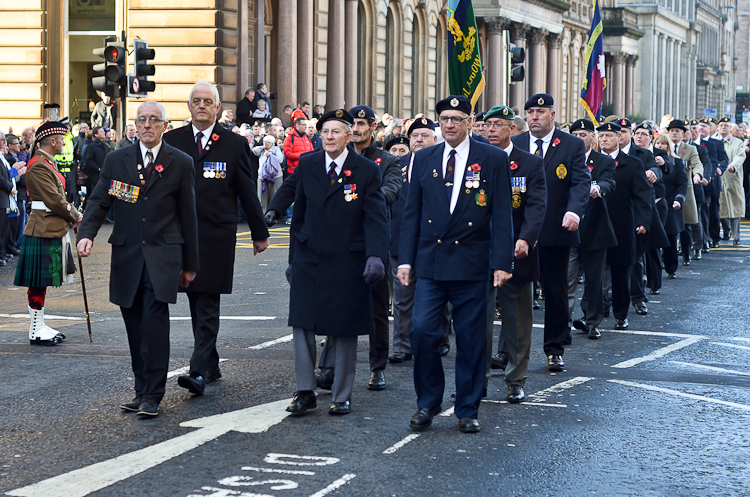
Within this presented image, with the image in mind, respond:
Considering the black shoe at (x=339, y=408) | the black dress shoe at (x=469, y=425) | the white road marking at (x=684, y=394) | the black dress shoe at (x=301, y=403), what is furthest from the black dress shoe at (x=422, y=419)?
the white road marking at (x=684, y=394)

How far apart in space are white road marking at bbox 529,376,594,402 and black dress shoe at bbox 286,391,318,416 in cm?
156

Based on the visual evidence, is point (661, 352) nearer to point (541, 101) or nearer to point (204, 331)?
point (541, 101)

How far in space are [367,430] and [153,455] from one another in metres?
1.31

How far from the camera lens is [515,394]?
26.1 ft

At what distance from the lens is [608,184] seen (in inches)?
435

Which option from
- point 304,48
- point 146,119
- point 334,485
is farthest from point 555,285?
point 304,48

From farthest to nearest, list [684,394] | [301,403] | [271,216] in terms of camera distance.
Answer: [684,394]
[271,216]
[301,403]

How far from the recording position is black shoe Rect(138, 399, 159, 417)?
290 inches

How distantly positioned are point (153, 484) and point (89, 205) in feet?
8.13

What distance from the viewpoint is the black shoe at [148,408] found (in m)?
7.36

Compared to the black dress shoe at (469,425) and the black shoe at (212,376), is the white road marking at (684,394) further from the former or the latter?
the black shoe at (212,376)

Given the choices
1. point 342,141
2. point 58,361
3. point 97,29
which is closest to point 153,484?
point 342,141

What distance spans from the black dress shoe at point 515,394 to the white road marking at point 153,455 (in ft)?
4.84

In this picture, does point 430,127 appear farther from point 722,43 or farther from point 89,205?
point 722,43
